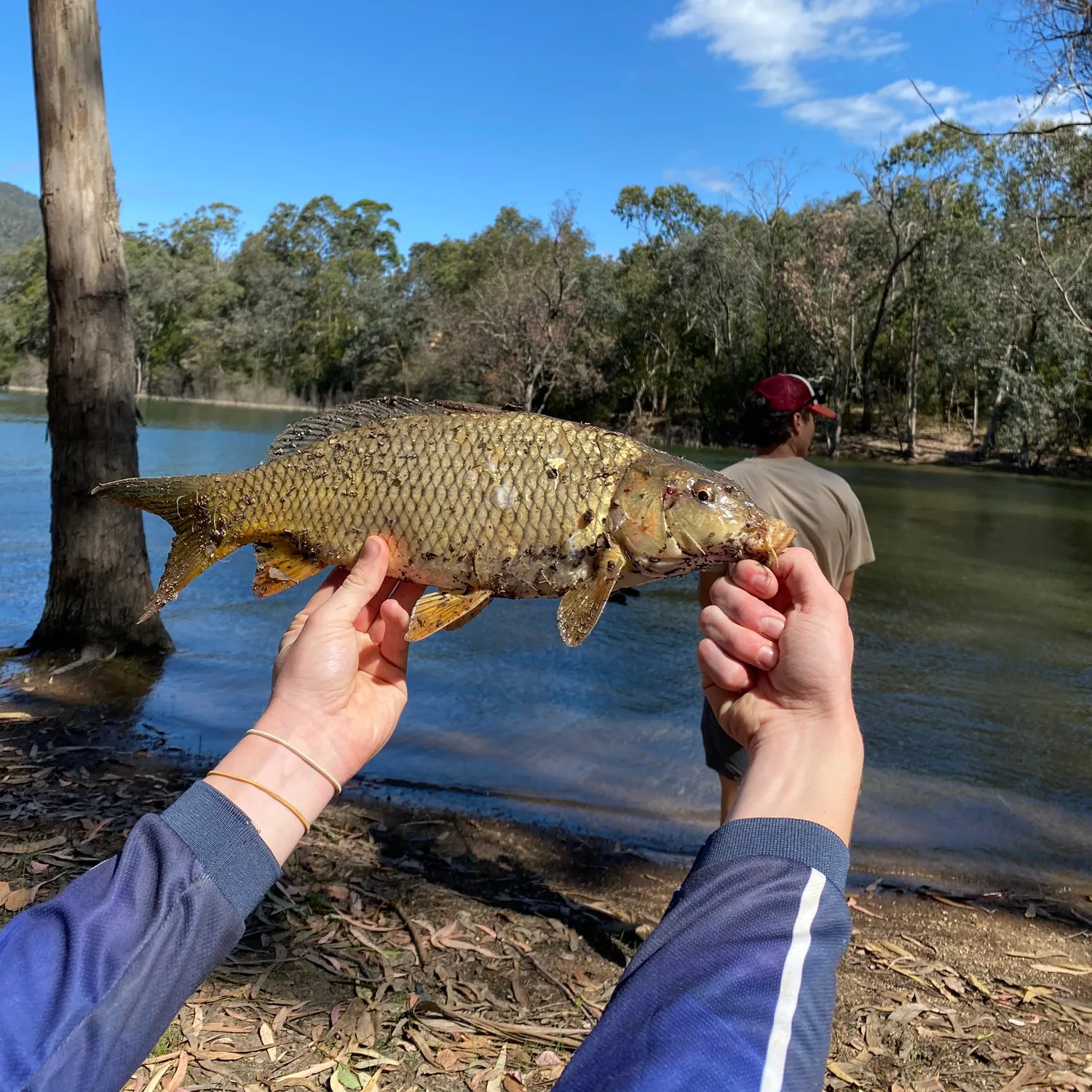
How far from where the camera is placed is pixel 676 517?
231 cm

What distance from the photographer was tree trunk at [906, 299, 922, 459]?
46.2 m

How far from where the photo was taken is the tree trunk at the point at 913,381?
151 feet

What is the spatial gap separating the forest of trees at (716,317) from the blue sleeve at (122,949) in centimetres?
3071

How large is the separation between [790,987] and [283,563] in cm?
184

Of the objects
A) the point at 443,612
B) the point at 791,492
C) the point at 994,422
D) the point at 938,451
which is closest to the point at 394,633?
the point at 443,612

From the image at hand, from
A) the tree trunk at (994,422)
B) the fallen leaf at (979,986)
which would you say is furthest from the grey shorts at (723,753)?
the tree trunk at (994,422)

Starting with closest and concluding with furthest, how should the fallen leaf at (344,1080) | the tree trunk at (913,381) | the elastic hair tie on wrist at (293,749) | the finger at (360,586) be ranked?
the elastic hair tie on wrist at (293,749), the finger at (360,586), the fallen leaf at (344,1080), the tree trunk at (913,381)

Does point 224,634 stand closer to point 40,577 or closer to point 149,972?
point 40,577

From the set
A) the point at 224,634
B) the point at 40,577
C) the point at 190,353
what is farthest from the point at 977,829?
the point at 190,353

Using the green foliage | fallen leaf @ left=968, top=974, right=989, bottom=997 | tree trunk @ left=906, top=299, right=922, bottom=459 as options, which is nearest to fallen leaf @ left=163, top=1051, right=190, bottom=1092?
fallen leaf @ left=968, top=974, right=989, bottom=997

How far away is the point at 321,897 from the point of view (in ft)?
12.9

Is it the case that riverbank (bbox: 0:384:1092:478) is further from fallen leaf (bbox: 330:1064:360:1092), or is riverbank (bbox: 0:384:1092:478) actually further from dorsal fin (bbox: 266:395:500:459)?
fallen leaf (bbox: 330:1064:360:1092)

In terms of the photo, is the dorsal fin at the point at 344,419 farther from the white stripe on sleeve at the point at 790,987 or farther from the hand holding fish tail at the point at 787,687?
the white stripe on sleeve at the point at 790,987

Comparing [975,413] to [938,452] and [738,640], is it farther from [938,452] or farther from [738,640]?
[738,640]
